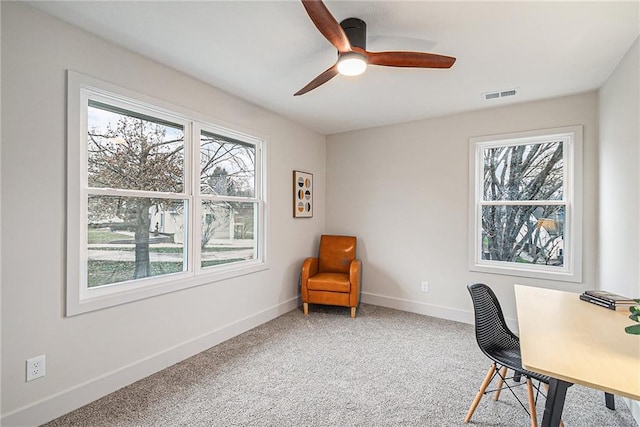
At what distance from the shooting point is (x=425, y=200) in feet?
12.6

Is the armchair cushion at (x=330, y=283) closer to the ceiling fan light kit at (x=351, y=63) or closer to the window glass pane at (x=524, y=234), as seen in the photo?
the window glass pane at (x=524, y=234)

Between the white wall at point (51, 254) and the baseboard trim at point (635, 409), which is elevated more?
the white wall at point (51, 254)

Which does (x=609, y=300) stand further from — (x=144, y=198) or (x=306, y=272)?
(x=144, y=198)

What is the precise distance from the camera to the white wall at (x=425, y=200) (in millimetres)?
3084

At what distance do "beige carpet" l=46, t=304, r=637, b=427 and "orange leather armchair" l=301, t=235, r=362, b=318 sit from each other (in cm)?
52

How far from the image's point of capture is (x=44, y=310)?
1.85 metres

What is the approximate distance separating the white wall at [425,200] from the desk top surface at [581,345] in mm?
1630

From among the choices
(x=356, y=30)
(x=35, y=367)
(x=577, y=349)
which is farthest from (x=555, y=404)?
(x=35, y=367)

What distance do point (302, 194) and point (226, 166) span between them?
121cm

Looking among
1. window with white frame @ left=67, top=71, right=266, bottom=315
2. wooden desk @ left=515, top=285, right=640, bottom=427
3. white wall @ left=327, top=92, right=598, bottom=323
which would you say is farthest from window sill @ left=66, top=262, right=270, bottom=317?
wooden desk @ left=515, top=285, right=640, bottom=427

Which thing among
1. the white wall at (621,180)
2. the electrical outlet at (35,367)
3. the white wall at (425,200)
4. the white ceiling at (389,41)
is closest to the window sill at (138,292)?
the electrical outlet at (35,367)

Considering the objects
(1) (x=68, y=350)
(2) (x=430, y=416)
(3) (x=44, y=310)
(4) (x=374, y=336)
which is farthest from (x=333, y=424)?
(3) (x=44, y=310)

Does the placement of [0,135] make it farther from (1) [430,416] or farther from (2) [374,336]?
(2) [374,336]

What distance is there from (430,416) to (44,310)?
8.07 ft
